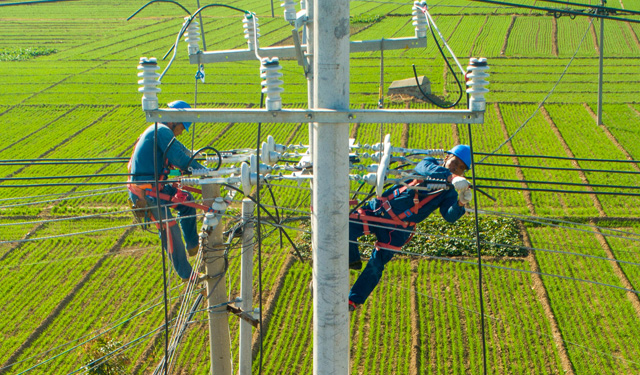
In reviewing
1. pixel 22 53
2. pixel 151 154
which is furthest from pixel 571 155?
pixel 22 53

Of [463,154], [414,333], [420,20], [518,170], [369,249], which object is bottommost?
[414,333]

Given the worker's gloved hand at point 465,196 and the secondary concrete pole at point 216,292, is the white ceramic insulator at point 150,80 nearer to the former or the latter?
the secondary concrete pole at point 216,292

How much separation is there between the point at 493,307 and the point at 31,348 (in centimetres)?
959

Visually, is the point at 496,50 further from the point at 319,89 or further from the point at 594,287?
the point at 319,89

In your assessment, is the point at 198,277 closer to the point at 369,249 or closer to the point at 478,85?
the point at 478,85

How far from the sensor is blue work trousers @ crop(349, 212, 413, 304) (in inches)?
256

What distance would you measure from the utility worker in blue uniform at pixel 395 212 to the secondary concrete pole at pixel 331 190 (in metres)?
2.27

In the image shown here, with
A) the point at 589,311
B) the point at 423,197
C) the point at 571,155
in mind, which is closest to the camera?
the point at 423,197

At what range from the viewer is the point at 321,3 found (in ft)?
11.9

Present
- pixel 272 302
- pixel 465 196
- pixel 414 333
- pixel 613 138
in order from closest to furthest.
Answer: pixel 465 196 < pixel 414 333 < pixel 272 302 < pixel 613 138

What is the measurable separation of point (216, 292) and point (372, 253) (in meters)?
1.70

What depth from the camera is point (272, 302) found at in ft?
45.7

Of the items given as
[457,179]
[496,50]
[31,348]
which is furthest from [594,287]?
[496,50]

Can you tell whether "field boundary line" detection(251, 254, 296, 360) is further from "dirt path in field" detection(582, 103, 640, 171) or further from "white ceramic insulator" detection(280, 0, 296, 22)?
"dirt path in field" detection(582, 103, 640, 171)
